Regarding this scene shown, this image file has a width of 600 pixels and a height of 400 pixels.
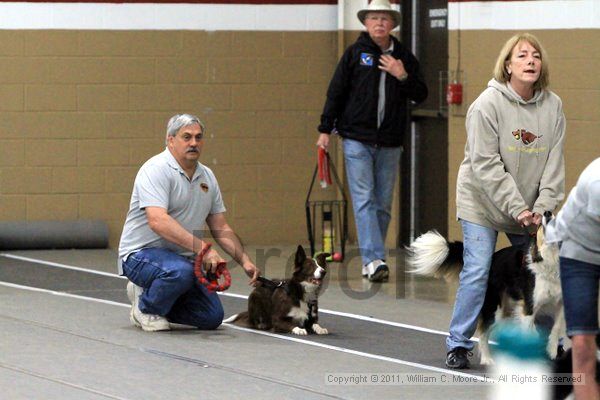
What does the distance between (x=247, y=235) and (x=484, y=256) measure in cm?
625

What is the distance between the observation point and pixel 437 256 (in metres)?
8.40

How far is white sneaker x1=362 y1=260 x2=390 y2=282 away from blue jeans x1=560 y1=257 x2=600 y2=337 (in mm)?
5258

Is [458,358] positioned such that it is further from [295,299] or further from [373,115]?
[373,115]

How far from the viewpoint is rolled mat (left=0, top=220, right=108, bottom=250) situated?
44.1ft

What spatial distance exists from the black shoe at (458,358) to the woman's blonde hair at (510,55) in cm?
159

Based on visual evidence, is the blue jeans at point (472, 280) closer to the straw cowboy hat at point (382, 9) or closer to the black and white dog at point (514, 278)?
the black and white dog at point (514, 278)

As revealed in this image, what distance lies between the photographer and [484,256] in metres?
8.12

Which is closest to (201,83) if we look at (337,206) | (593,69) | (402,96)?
(337,206)

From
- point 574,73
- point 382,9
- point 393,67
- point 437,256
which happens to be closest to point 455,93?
point 393,67

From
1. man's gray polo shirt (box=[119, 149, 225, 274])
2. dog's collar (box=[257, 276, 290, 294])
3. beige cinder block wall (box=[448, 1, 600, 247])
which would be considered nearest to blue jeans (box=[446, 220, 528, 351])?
dog's collar (box=[257, 276, 290, 294])

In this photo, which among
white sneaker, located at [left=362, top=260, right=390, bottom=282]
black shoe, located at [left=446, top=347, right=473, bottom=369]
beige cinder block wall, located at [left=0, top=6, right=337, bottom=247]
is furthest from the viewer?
beige cinder block wall, located at [left=0, top=6, right=337, bottom=247]

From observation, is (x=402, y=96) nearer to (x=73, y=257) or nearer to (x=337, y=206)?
(x=337, y=206)

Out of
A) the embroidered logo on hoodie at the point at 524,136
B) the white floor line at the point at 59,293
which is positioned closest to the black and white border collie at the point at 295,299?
the white floor line at the point at 59,293

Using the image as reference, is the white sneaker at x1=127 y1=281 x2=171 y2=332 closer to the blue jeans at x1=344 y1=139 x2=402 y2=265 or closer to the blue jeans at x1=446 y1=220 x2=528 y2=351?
the blue jeans at x1=446 y1=220 x2=528 y2=351
